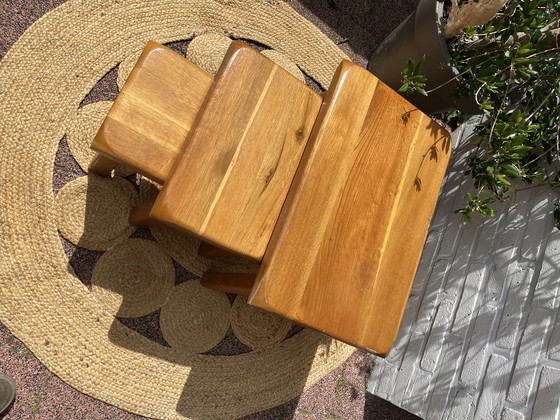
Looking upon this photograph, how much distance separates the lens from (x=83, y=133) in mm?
1581

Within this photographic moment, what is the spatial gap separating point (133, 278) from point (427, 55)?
46.8 inches

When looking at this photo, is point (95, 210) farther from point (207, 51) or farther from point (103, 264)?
point (207, 51)

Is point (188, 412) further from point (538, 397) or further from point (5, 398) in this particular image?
point (538, 397)

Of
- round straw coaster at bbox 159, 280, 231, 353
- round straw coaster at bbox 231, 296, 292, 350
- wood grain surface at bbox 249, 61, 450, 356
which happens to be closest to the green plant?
wood grain surface at bbox 249, 61, 450, 356

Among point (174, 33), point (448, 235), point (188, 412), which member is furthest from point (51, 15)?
point (448, 235)

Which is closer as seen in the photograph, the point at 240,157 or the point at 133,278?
the point at 240,157

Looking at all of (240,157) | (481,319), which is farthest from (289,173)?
(481,319)

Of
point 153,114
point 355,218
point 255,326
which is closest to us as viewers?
point 153,114

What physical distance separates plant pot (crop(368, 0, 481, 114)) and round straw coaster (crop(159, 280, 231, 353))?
101 cm

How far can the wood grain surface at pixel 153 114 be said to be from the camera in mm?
1081

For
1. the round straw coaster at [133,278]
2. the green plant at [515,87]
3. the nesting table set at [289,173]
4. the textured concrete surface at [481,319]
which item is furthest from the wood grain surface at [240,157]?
the textured concrete surface at [481,319]

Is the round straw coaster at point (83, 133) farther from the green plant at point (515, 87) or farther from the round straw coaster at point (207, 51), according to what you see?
the green plant at point (515, 87)

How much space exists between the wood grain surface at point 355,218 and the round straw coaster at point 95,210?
0.66 meters

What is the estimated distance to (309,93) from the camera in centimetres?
125
